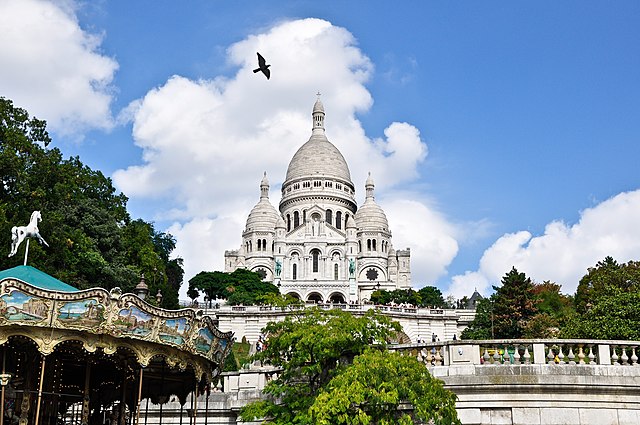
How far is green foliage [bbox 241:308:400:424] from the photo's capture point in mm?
20625

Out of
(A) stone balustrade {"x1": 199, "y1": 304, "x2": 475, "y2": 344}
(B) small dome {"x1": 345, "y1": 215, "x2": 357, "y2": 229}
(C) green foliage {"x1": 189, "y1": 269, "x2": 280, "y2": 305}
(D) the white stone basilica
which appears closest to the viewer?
(A) stone balustrade {"x1": 199, "y1": 304, "x2": 475, "y2": 344}

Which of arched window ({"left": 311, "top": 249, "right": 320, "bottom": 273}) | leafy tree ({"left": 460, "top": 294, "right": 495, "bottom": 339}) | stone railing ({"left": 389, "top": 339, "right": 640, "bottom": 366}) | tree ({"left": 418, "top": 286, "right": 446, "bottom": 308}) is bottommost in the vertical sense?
stone railing ({"left": 389, "top": 339, "right": 640, "bottom": 366})

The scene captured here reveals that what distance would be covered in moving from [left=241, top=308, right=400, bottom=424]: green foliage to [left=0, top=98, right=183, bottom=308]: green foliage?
66.2 feet

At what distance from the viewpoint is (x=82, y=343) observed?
1861cm

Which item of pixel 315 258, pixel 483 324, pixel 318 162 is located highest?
pixel 318 162

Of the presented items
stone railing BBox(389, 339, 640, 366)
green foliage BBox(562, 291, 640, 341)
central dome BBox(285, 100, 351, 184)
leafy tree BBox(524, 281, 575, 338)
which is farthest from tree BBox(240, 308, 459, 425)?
central dome BBox(285, 100, 351, 184)

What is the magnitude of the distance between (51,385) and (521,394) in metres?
12.6

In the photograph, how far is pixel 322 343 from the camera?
20594 mm

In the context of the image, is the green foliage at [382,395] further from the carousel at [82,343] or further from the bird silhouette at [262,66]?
the bird silhouette at [262,66]

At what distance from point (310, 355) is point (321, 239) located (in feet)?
311

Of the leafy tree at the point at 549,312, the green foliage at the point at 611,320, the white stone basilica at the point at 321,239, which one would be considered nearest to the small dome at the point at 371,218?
the white stone basilica at the point at 321,239

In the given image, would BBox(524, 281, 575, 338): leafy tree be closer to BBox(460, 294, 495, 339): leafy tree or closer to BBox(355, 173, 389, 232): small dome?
BBox(460, 294, 495, 339): leafy tree

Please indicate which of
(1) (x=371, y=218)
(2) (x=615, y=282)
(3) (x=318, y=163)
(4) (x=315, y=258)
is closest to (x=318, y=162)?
(3) (x=318, y=163)

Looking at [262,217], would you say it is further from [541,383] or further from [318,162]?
[541,383]
